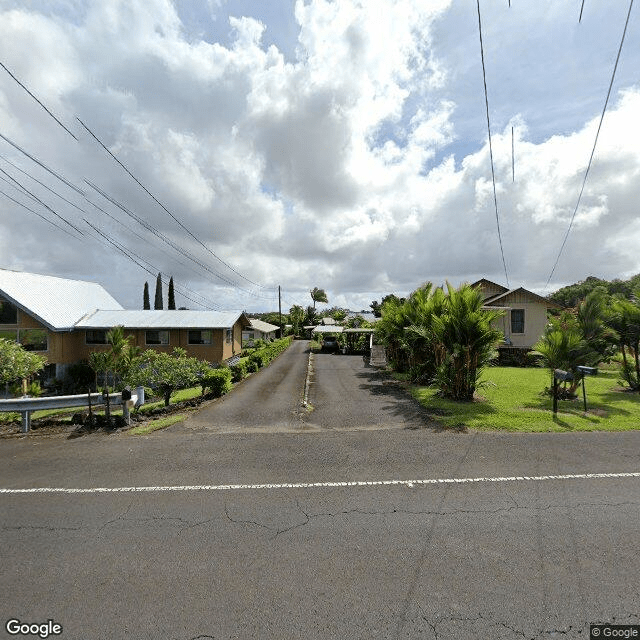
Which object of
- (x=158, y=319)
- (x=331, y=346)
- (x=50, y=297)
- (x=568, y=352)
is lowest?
(x=331, y=346)

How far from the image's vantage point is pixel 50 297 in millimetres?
26125

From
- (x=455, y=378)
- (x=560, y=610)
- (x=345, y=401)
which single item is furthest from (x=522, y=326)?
(x=560, y=610)

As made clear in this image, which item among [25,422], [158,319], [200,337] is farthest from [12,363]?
[158,319]

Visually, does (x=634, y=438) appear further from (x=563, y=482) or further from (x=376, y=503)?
(x=376, y=503)

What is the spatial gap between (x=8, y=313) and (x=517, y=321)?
36075 millimetres

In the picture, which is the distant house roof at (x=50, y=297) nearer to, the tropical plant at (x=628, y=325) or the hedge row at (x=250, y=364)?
the hedge row at (x=250, y=364)

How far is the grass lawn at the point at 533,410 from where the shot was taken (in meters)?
9.75

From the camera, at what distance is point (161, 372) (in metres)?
13.2

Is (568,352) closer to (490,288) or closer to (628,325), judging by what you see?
(628,325)

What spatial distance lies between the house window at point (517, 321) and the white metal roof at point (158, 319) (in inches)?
853

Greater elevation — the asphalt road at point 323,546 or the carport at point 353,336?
the carport at point 353,336

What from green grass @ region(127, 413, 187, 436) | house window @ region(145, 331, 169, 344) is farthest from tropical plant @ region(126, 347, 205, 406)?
house window @ region(145, 331, 169, 344)

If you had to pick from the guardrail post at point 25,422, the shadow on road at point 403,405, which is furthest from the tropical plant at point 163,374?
the shadow on road at point 403,405

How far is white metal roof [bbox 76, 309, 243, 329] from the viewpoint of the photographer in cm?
2584
